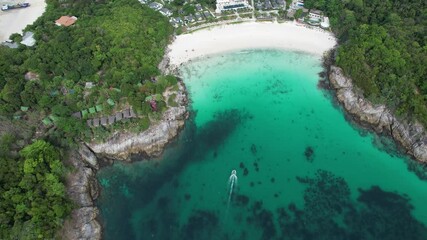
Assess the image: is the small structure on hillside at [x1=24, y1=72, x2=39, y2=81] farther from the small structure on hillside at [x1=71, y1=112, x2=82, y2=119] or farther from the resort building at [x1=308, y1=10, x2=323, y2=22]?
the resort building at [x1=308, y1=10, x2=323, y2=22]

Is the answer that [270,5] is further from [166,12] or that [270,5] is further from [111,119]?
[111,119]

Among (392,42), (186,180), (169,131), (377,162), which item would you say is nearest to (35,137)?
(169,131)

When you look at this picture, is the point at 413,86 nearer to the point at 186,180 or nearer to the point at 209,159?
the point at 209,159

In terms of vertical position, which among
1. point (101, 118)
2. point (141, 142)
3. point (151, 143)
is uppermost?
point (101, 118)

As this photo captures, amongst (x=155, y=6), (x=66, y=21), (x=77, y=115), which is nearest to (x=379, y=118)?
(x=77, y=115)

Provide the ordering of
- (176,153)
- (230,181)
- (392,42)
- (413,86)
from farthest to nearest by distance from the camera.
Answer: (392,42) → (413,86) → (176,153) → (230,181)
